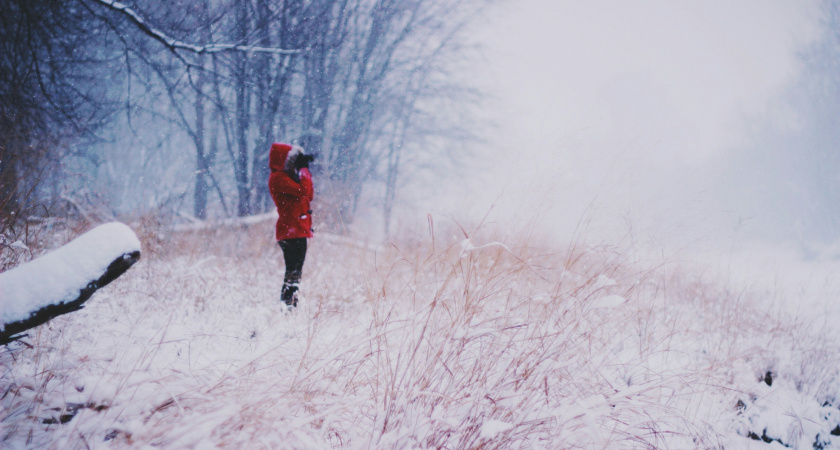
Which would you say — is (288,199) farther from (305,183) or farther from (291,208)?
(305,183)

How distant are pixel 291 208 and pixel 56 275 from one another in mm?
2280

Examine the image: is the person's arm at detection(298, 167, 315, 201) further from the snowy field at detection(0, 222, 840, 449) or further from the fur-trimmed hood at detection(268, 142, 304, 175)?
the snowy field at detection(0, 222, 840, 449)

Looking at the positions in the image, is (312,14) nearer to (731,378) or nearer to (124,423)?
(124,423)

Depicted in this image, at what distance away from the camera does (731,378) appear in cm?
221

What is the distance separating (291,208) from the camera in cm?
317

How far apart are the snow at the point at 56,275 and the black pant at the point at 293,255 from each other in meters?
2.17

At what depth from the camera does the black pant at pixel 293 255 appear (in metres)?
3.14

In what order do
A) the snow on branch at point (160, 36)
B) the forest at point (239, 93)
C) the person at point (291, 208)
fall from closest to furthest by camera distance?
the person at point (291, 208) < the snow on branch at point (160, 36) < the forest at point (239, 93)

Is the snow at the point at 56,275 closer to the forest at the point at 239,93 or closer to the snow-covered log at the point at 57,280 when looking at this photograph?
the snow-covered log at the point at 57,280

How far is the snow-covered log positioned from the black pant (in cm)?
216

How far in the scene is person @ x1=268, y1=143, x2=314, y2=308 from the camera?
3.13 m

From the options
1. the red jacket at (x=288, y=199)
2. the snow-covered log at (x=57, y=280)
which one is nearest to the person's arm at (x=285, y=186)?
the red jacket at (x=288, y=199)

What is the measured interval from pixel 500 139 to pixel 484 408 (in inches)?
377

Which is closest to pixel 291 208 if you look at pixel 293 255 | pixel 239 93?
pixel 293 255
